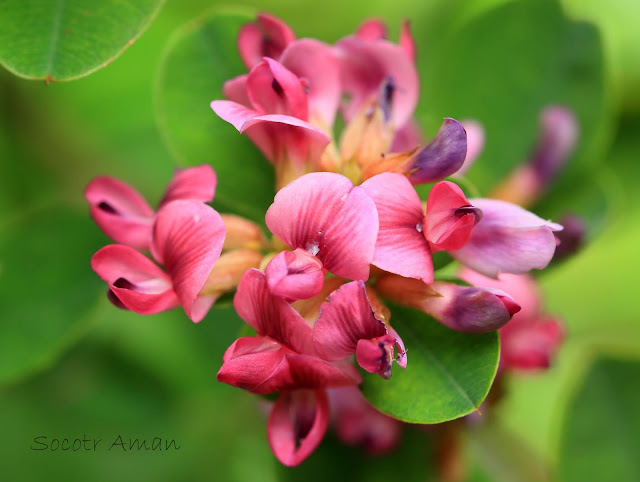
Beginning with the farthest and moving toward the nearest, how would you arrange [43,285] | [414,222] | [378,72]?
[43,285], [378,72], [414,222]

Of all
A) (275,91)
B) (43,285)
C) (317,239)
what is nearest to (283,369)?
(317,239)

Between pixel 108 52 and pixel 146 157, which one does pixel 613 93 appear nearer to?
pixel 108 52

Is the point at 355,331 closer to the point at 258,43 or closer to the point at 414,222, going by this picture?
the point at 414,222

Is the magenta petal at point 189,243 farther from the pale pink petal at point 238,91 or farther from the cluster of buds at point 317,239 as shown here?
the pale pink petal at point 238,91

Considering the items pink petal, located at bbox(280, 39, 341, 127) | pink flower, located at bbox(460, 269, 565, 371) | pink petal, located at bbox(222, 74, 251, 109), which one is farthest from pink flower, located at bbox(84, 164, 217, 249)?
pink flower, located at bbox(460, 269, 565, 371)

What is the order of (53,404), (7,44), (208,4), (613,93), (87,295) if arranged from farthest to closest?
(208,4) < (53,404) < (613,93) < (87,295) < (7,44)

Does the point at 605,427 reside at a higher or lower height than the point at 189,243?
lower

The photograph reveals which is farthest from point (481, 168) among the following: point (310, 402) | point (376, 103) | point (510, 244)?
point (310, 402)
